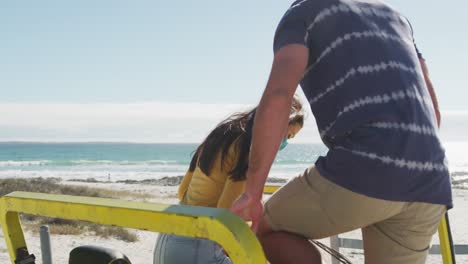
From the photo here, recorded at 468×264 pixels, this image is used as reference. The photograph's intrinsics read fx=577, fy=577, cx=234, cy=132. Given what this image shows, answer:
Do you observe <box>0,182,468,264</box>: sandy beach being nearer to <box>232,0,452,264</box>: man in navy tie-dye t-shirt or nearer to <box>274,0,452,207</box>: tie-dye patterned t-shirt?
<box>232,0,452,264</box>: man in navy tie-dye t-shirt

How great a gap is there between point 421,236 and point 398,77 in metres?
0.48

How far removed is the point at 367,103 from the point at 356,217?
1.00 feet

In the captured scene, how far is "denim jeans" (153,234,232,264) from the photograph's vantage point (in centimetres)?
216

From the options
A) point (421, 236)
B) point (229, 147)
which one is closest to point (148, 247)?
point (229, 147)

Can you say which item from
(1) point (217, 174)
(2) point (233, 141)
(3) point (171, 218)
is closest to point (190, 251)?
(1) point (217, 174)

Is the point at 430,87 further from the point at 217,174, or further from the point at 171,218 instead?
the point at 171,218

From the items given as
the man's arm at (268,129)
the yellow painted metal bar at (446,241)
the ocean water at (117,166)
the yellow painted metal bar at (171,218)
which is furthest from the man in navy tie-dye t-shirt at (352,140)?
the ocean water at (117,166)

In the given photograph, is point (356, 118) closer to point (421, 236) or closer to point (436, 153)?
point (436, 153)

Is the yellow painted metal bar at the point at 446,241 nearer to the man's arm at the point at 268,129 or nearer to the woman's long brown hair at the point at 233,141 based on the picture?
the woman's long brown hair at the point at 233,141

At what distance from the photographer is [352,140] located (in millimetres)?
1531

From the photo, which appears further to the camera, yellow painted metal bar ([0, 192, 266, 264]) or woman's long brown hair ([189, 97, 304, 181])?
woman's long brown hair ([189, 97, 304, 181])

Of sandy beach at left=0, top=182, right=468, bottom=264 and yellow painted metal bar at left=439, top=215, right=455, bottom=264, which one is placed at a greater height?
yellow painted metal bar at left=439, top=215, right=455, bottom=264

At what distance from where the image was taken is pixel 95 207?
53.9 inches

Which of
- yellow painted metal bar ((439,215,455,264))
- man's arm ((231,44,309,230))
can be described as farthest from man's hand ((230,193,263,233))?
yellow painted metal bar ((439,215,455,264))
